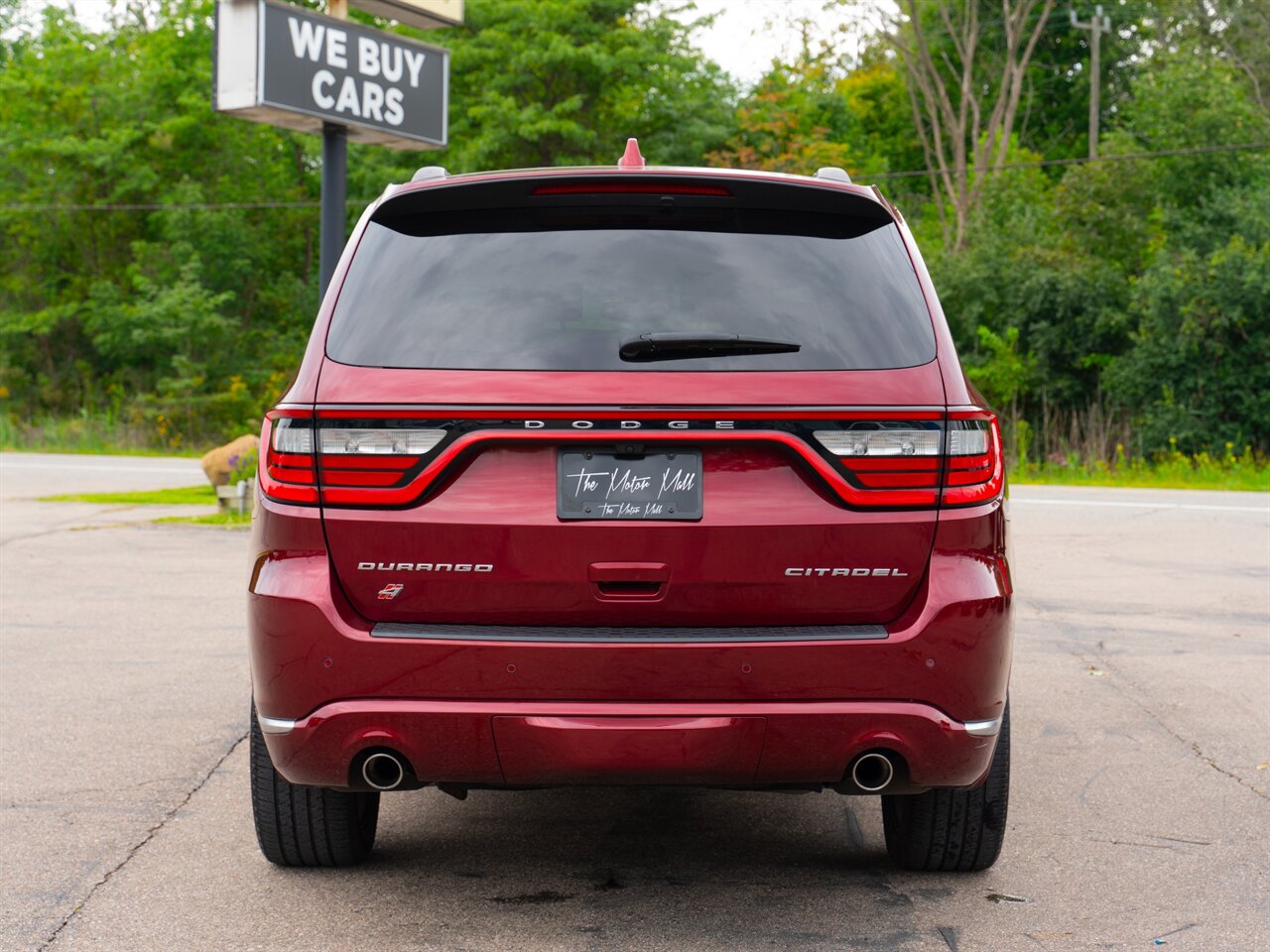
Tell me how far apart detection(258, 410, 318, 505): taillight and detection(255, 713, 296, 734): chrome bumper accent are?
0.52m

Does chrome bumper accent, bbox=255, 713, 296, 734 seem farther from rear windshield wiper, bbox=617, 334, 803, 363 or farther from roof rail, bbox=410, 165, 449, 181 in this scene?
roof rail, bbox=410, 165, 449, 181

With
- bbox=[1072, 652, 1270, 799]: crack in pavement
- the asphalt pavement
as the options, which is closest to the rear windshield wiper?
the asphalt pavement

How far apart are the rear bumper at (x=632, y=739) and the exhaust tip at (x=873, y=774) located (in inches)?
2.0

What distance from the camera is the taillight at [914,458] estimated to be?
11.2ft

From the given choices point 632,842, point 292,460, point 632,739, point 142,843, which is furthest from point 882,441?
point 142,843

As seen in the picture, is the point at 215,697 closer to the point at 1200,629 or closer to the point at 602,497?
the point at 602,497

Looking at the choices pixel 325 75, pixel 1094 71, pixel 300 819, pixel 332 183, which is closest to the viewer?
pixel 300 819

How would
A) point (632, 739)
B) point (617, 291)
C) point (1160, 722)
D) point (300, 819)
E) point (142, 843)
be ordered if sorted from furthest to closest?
point (1160, 722) → point (142, 843) → point (300, 819) → point (617, 291) → point (632, 739)

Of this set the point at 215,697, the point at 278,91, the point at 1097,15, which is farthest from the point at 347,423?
the point at 1097,15

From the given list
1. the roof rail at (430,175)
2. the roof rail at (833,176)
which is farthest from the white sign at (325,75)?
the roof rail at (833,176)

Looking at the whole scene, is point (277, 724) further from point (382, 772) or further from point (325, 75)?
point (325, 75)

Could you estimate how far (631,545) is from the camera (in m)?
3.36

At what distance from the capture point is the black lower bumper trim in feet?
11.0

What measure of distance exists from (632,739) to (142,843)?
6.17 ft
